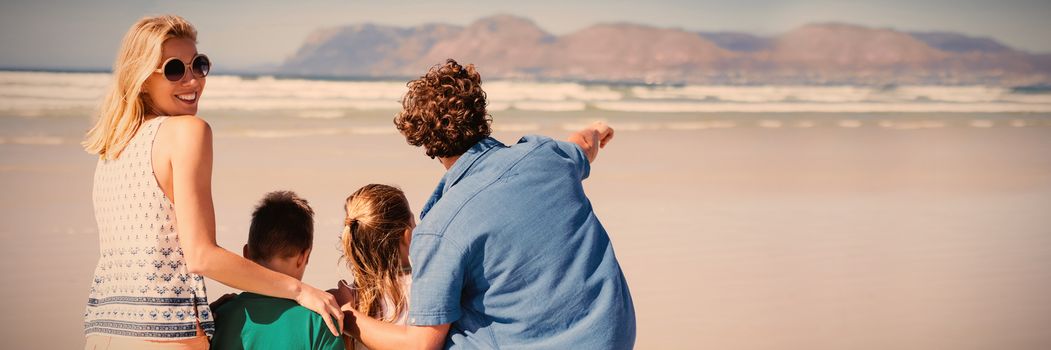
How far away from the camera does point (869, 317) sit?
181 inches

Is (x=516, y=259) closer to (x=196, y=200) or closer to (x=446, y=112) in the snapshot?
(x=446, y=112)

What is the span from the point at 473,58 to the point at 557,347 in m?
30.6

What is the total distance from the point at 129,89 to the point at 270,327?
0.66 metres

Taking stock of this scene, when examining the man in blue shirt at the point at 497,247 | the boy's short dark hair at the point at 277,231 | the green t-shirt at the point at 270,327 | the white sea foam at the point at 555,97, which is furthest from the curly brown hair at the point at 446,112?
the white sea foam at the point at 555,97

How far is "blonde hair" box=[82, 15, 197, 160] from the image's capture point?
7.52 feet

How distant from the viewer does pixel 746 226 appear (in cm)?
638

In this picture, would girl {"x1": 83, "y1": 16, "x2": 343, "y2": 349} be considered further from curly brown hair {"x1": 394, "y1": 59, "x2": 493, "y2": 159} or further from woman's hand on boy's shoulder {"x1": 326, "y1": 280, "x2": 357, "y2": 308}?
curly brown hair {"x1": 394, "y1": 59, "x2": 493, "y2": 159}

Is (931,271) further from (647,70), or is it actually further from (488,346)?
(647,70)

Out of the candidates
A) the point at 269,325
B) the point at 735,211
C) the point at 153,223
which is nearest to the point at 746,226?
the point at 735,211

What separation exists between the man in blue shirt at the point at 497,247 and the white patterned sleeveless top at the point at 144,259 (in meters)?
0.50

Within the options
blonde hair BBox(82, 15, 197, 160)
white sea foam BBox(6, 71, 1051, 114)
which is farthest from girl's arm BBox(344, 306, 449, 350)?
white sea foam BBox(6, 71, 1051, 114)

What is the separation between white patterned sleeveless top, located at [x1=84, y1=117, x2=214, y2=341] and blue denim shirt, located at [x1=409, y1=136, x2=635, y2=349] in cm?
53

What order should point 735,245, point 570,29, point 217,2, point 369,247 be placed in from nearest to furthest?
point 369,247 < point 735,245 < point 217,2 < point 570,29

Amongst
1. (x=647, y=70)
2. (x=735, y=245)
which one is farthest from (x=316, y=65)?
(x=735, y=245)
